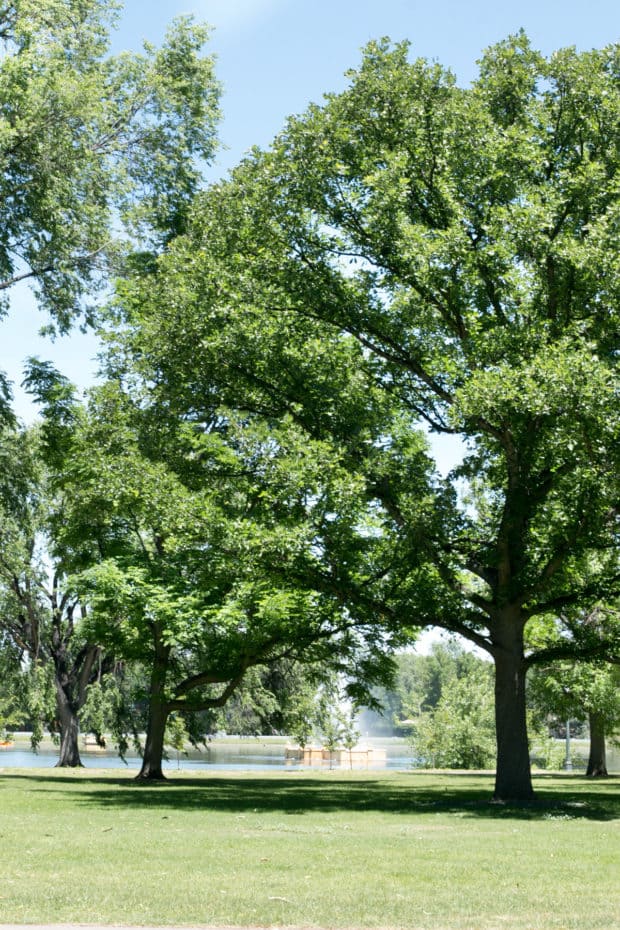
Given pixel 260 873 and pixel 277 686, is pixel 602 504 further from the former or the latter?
pixel 277 686

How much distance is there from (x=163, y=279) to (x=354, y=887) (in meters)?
18.0

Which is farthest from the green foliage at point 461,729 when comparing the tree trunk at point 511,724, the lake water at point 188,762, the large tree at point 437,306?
the tree trunk at point 511,724

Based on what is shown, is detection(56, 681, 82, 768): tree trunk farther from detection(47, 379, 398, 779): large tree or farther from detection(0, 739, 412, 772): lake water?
detection(47, 379, 398, 779): large tree

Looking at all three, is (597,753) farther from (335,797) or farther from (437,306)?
(437,306)

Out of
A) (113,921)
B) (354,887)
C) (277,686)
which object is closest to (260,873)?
(354,887)

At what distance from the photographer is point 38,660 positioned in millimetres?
39312

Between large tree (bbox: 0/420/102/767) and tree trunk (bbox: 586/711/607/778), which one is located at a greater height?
large tree (bbox: 0/420/102/767)

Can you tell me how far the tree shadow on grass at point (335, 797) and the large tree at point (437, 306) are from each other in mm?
1720

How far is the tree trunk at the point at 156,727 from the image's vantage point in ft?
94.4

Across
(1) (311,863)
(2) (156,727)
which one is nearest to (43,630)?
(2) (156,727)

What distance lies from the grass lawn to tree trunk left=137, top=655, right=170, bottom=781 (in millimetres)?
9085

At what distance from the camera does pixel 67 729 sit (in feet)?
129

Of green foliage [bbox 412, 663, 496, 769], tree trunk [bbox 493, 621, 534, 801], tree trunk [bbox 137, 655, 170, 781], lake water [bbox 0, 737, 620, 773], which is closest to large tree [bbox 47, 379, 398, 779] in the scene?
tree trunk [bbox 137, 655, 170, 781]

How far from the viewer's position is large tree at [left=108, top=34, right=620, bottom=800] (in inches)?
760
